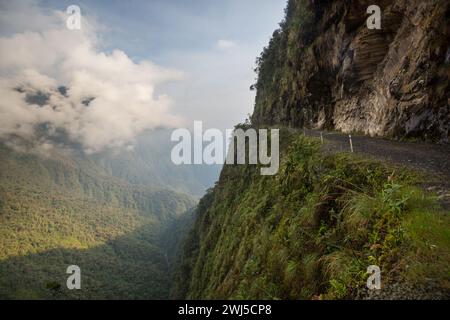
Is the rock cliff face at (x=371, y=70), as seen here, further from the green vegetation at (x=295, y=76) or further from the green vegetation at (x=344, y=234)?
the green vegetation at (x=344, y=234)

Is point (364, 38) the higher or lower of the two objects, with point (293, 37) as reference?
lower

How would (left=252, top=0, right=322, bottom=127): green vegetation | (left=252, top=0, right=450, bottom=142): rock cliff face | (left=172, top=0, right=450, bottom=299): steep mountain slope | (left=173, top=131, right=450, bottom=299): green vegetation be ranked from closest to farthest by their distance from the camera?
(left=173, top=131, right=450, bottom=299): green vegetation → (left=172, top=0, right=450, bottom=299): steep mountain slope → (left=252, top=0, right=450, bottom=142): rock cliff face → (left=252, top=0, right=322, bottom=127): green vegetation

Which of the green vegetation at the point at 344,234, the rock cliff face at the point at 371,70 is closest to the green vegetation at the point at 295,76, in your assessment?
the rock cliff face at the point at 371,70

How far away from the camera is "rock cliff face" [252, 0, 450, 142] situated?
13.6 meters

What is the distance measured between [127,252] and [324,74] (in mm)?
157288

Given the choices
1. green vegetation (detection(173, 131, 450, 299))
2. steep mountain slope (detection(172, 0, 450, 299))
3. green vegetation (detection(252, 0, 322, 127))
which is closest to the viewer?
green vegetation (detection(173, 131, 450, 299))

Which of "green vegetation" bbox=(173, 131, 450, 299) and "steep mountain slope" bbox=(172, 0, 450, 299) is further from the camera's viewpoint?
"steep mountain slope" bbox=(172, 0, 450, 299)

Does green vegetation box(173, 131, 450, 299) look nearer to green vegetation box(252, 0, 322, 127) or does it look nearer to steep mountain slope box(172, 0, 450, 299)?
steep mountain slope box(172, 0, 450, 299)

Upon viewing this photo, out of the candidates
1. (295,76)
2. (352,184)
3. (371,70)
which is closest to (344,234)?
(352,184)

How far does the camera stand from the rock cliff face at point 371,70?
13.6m

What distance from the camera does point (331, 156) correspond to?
38.9 feet

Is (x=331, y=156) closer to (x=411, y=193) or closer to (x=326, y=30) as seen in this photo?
(x=411, y=193)

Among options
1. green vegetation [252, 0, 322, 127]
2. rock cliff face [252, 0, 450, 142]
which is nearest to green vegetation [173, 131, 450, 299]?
rock cliff face [252, 0, 450, 142]
